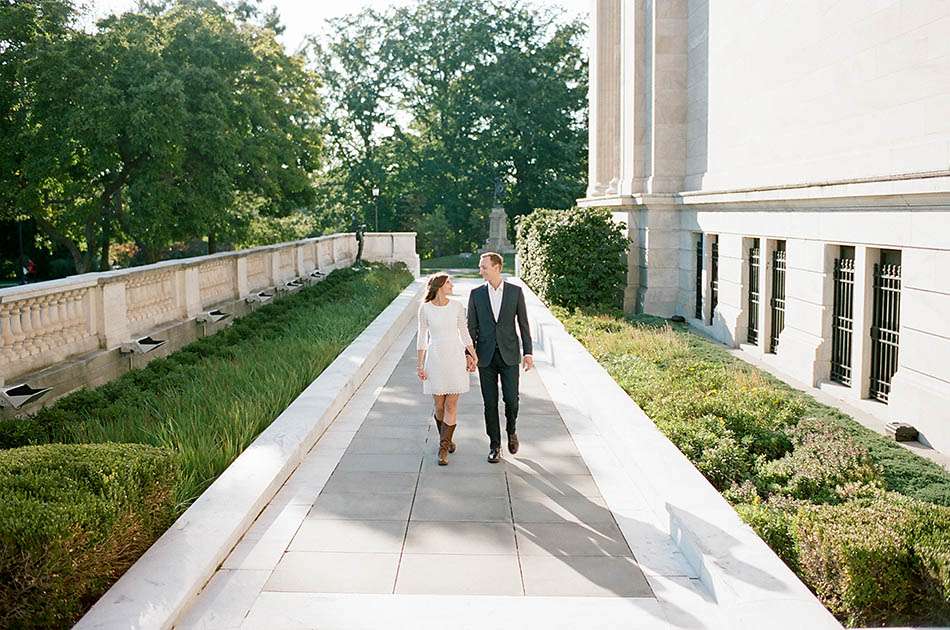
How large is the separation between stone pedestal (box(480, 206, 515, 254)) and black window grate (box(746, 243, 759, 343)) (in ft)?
115

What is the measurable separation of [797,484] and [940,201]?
4.32m

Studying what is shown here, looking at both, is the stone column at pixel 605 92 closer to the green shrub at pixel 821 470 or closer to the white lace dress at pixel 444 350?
the white lace dress at pixel 444 350

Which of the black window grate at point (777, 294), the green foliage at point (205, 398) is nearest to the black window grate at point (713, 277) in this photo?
the black window grate at point (777, 294)

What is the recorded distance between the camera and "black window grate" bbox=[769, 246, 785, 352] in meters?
15.9

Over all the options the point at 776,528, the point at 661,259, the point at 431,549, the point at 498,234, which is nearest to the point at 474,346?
the point at 431,549

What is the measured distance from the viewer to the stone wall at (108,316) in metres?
11.0

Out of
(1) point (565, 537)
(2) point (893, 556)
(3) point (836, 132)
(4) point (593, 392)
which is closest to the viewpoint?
(2) point (893, 556)

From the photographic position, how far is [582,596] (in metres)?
5.73

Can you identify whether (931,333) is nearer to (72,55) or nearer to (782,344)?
(782,344)

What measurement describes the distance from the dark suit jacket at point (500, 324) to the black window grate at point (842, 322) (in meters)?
6.11

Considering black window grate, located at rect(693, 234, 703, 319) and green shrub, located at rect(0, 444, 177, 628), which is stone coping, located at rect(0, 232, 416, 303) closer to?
green shrub, located at rect(0, 444, 177, 628)

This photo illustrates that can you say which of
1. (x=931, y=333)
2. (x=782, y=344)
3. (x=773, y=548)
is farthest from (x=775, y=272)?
(x=773, y=548)

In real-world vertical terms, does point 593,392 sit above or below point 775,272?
below

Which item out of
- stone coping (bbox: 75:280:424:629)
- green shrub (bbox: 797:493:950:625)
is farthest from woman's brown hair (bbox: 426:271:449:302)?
green shrub (bbox: 797:493:950:625)
